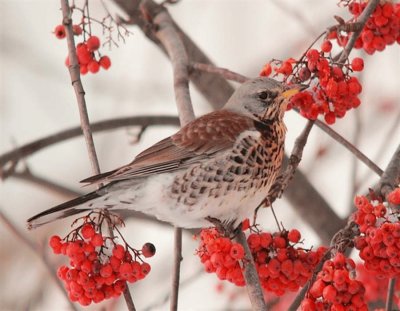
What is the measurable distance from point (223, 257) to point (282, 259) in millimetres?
211

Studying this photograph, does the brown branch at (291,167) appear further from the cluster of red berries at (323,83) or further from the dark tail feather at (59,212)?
the dark tail feather at (59,212)

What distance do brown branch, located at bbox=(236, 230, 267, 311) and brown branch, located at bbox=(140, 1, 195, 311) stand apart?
311 mm

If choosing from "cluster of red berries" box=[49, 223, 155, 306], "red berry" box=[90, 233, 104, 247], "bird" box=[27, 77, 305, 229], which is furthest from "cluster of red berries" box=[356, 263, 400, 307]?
"red berry" box=[90, 233, 104, 247]

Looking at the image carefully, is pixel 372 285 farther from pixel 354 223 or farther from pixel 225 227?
pixel 354 223

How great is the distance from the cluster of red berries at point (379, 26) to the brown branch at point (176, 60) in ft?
2.63

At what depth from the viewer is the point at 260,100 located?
3.38m

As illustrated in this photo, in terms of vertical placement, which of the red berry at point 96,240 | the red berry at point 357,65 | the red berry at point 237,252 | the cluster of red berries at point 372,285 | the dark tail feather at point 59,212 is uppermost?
the dark tail feather at point 59,212

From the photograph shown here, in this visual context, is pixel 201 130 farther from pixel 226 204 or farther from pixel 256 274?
pixel 256 274

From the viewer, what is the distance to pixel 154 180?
9.91ft

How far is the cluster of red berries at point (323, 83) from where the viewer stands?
2619mm

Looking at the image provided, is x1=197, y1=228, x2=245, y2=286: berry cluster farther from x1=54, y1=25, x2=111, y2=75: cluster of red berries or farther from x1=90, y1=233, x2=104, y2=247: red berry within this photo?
x1=54, y1=25, x2=111, y2=75: cluster of red berries

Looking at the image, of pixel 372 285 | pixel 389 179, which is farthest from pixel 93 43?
pixel 372 285

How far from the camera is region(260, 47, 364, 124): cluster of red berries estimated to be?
262cm

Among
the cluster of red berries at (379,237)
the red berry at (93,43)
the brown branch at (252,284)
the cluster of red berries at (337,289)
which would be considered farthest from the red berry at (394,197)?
the red berry at (93,43)
